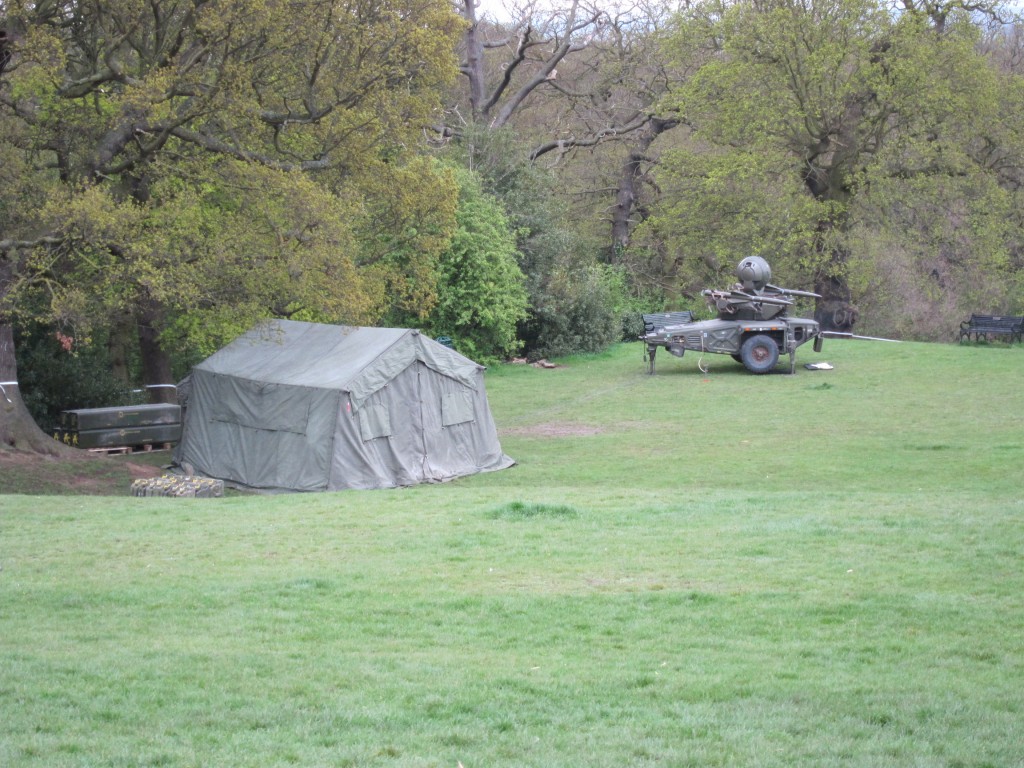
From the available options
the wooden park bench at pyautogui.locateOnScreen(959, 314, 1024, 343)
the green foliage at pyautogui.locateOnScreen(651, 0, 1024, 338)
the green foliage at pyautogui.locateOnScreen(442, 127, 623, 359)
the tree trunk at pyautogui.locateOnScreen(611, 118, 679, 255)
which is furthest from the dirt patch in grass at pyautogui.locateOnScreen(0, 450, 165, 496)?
the tree trunk at pyautogui.locateOnScreen(611, 118, 679, 255)

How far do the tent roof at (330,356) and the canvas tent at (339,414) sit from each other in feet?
0.08

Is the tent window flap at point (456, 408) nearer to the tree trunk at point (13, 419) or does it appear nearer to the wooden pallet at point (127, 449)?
the wooden pallet at point (127, 449)

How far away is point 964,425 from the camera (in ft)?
66.0

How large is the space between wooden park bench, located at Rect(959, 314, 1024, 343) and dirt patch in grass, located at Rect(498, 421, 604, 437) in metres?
17.3

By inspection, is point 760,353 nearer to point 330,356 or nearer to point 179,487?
point 330,356

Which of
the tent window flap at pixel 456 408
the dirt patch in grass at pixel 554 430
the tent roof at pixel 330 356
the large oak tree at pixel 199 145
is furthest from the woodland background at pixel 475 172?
the dirt patch in grass at pixel 554 430

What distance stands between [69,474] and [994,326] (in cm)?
2683

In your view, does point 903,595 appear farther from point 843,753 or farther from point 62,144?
point 62,144

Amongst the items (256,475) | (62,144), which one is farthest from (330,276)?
(62,144)

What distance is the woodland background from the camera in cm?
1795

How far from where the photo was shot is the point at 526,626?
23.0 feet

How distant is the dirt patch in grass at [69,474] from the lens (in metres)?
16.8

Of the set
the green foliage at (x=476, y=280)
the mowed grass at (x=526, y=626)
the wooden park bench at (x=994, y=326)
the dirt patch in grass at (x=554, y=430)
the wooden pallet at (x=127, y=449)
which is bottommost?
the wooden pallet at (x=127, y=449)

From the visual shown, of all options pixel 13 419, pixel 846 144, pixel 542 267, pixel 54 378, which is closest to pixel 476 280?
pixel 542 267
